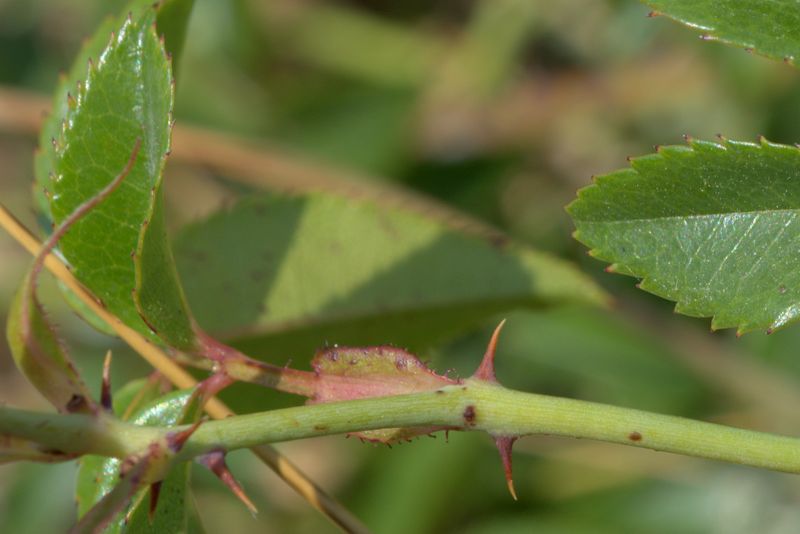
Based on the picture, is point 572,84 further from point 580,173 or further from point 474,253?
point 474,253

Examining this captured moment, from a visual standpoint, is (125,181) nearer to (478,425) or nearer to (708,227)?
(478,425)

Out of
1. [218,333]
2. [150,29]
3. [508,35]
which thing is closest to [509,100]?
[508,35]

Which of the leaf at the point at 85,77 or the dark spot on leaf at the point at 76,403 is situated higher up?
the leaf at the point at 85,77

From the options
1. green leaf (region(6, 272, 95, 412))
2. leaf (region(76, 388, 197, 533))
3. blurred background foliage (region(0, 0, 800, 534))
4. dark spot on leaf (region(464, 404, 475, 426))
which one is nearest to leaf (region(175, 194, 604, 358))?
leaf (region(76, 388, 197, 533))

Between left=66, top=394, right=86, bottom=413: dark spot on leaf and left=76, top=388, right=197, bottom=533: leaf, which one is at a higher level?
left=66, top=394, right=86, bottom=413: dark spot on leaf

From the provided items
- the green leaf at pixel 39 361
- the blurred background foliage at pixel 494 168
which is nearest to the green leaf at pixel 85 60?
the green leaf at pixel 39 361

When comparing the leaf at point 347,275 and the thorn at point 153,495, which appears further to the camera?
the leaf at point 347,275

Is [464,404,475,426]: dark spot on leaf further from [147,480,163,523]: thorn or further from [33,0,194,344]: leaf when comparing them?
[33,0,194,344]: leaf

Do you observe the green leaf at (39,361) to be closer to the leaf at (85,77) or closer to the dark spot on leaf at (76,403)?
the dark spot on leaf at (76,403)
